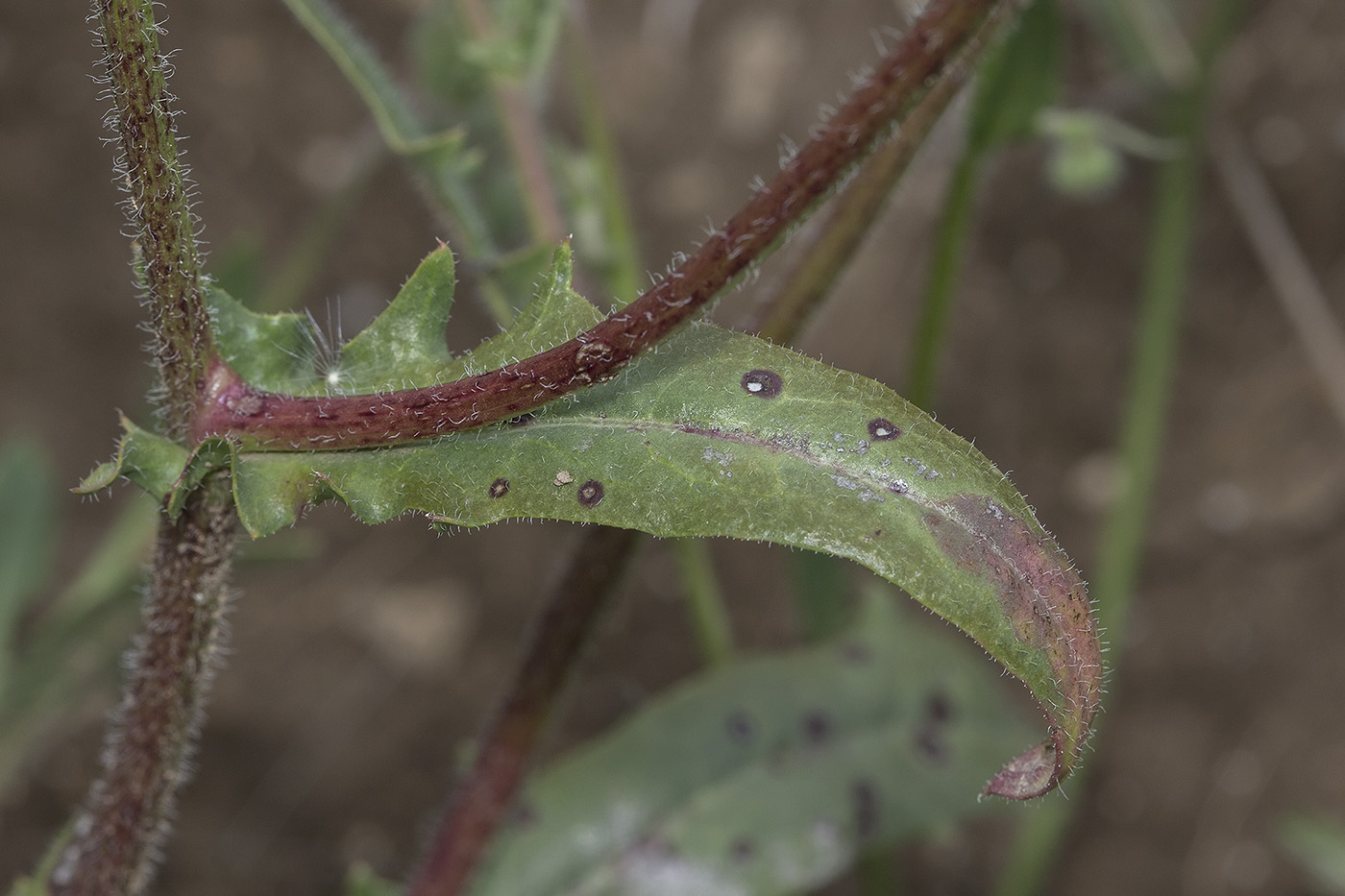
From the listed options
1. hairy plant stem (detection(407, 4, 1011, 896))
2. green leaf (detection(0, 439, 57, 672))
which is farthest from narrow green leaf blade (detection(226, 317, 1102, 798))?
green leaf (detection(0, 439, 57, 672))

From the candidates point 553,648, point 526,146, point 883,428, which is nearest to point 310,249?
point 526,146

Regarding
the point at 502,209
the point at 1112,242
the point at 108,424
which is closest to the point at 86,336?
the point at 108,424

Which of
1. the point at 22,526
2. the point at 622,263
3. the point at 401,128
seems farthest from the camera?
the point at 22,526

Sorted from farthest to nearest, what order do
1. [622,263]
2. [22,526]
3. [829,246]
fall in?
[22,526]
[622,263]
[829,246]

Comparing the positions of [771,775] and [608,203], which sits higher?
[608,203]

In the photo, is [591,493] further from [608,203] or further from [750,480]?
[608,203]

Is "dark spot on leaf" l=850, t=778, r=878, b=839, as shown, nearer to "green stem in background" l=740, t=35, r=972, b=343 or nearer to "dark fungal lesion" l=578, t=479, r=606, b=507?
"green stem in background" l=740, t=35, r=972, b=343
